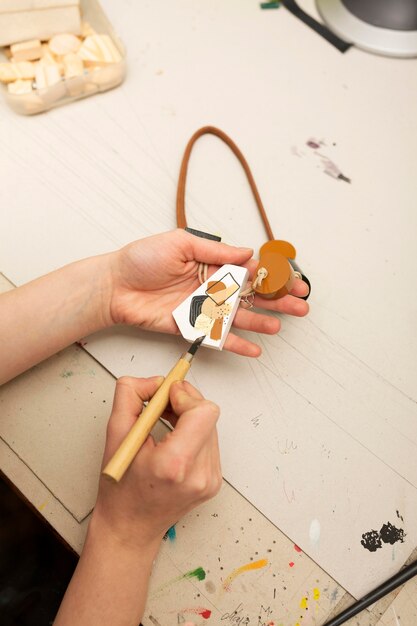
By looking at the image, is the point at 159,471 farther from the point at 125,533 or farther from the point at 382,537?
the point at 382,537

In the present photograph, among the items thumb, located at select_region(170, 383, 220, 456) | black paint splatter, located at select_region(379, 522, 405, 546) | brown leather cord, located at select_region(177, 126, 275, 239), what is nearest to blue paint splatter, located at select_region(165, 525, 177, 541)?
thumb, located at select_region(170, 383, 220, 456)

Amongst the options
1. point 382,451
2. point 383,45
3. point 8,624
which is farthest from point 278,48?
point 8,624

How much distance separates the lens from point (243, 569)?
0.64 metres

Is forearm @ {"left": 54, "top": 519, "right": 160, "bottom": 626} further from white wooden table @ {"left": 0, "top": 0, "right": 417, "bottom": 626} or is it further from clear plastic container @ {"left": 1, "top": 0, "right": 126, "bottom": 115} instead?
clear plastic container @ {"left": 1, "top": 0, "right": 126, "bottom": 115}

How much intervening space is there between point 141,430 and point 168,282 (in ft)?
0.99

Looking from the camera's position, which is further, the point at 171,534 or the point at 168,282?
the point at 168,282

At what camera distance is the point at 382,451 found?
2.37 ft

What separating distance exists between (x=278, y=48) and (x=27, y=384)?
886mm

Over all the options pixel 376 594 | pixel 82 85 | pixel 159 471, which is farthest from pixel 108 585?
pixel 82 85

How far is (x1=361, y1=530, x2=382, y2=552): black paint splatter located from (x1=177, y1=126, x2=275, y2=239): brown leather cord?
0.50 metres

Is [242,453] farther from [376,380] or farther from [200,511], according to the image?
[376,380]

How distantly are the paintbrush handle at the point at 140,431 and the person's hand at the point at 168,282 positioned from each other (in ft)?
0.50

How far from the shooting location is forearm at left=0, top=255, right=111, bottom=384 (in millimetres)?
689

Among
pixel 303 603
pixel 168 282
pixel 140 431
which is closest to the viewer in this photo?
pixel 140 431
